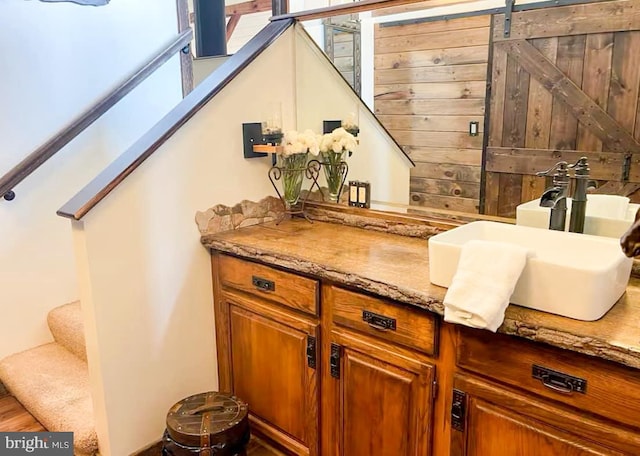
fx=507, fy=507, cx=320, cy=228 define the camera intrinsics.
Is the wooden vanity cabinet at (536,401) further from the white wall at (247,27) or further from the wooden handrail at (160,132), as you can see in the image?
the white wall at (247,27)

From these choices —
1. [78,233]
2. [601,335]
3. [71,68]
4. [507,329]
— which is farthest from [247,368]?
[71,68]

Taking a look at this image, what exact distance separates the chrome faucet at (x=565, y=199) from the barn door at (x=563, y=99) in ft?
0.29

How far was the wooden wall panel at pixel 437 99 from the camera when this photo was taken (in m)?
1.76

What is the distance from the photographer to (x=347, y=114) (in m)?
2.20

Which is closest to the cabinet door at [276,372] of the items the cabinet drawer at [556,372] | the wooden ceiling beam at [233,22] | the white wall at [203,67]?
the cabinet drawer at [556,372]

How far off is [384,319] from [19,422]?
5.76 feet

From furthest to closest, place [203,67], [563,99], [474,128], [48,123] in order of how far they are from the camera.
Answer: [203,67] → [48,123] → [474,128] → [563,99]

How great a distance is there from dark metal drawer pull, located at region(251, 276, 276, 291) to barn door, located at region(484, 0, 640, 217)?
809mm

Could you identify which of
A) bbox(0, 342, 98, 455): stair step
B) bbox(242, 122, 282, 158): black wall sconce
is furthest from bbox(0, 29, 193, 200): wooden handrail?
bbox(242, 122, 282, 158): black wall sconce

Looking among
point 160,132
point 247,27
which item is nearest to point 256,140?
point 160,132

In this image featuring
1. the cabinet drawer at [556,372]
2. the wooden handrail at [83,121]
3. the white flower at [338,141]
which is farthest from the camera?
the wooden handrail at [83,121]

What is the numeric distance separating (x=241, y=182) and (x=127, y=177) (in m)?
0.50

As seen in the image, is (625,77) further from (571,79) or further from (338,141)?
(338,141)

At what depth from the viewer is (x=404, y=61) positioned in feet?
6.32
